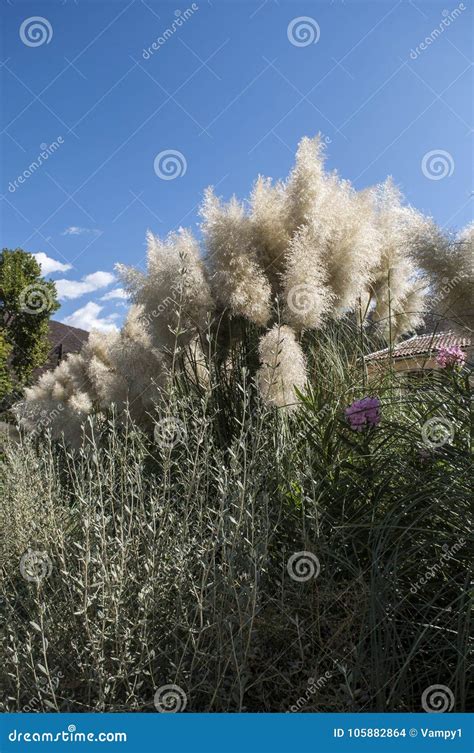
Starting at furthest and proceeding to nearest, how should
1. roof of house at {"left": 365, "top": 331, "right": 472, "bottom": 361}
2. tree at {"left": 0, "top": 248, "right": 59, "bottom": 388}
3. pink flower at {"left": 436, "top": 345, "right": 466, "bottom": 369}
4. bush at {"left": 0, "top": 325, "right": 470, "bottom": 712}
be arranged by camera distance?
tree at {"left": 0, "top": 248, "right": 59, "bottom": 388}
roof of house at {"left": 365, "top": 331, "right": 472, "bottom": 361}
pink flower at {"left": 436, "top": 345, "right": 466, "bottom": 369}
bush at {"left": 0, "top": 325, "right": 470, "bottom": 712}

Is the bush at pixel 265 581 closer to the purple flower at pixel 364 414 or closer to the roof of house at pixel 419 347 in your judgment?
the purple flower at pixel 364 414

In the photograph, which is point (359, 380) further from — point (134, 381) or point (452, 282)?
point (134, 381)

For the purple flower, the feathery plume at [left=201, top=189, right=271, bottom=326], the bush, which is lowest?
the bush

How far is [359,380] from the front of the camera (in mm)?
3504

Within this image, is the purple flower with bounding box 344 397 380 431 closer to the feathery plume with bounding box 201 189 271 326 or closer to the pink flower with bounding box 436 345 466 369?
the pink flower with bounding box 436 345 466 369

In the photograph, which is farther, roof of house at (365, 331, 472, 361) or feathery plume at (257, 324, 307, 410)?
roof of house at (365, 331, 472, 361)

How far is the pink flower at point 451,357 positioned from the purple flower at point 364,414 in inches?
34.3

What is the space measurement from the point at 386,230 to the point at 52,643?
3406 mm

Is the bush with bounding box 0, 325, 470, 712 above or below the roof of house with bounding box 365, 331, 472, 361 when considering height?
below

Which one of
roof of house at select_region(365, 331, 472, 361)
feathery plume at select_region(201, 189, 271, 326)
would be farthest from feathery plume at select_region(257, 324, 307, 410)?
roof of house at select_region(365, 331, 472, 361)

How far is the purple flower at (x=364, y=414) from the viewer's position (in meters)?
2.66

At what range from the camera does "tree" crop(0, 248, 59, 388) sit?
15.9m

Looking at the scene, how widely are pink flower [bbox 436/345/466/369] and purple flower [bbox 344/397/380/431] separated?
2.86 feet

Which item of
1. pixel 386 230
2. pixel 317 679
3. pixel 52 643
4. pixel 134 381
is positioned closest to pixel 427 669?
pixel 317 679
